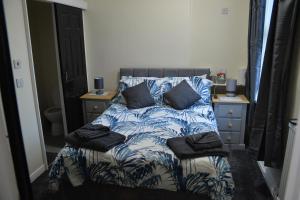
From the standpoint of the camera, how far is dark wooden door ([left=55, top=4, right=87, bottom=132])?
3143 mm

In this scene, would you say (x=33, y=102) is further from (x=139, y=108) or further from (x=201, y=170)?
(x=201, y=170)

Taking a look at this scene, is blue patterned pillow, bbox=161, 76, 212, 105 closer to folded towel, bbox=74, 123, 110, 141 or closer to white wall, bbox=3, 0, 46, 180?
folded towel, bbox=74, 123, 110, 141

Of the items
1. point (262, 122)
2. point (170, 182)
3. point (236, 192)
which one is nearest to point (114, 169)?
point (170, 182)

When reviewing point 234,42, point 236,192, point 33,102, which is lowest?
point 236,192

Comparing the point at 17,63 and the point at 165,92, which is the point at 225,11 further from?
the point at 17,63

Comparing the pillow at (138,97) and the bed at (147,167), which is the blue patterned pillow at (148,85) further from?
the bed at (147,167)

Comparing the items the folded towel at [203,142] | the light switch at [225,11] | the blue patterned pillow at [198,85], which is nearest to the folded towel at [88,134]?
the folded towel at [203,142]

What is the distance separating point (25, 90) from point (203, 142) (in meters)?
1.84

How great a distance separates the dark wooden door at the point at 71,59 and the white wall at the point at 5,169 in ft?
8.24

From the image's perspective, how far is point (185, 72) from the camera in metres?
3.64

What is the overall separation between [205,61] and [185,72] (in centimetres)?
34

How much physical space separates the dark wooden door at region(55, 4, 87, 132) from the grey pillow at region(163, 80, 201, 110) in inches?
51.4

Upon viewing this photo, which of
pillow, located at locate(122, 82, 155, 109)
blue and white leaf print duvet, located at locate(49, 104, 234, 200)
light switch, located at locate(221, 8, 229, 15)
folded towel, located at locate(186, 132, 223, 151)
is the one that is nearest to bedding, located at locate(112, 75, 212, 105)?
pillow, located at locate(122, 82, 155, 109)

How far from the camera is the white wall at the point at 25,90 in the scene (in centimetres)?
231
